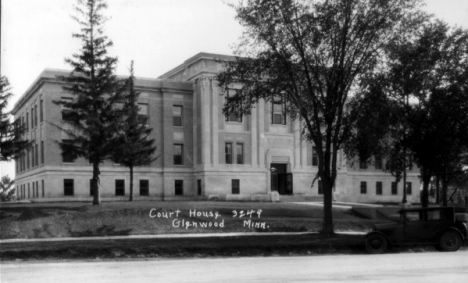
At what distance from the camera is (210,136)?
1845 inches

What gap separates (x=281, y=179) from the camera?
166ft

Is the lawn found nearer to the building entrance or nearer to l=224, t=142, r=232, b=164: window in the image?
l=224, t=142, r=232, b=164: window

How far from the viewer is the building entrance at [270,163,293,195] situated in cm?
5022

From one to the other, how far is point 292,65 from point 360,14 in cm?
345

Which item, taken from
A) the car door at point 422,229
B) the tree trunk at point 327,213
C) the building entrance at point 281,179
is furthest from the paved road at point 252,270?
the building entrance at point 281,179

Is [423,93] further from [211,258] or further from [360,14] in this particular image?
[211,258]

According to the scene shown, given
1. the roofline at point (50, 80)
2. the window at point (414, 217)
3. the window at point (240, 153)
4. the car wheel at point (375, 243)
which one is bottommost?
the car wheel at point (375, 243)

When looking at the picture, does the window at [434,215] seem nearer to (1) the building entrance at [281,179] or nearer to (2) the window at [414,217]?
(2) the window at [414,217]

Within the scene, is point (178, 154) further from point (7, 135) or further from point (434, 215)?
point (434, 215)

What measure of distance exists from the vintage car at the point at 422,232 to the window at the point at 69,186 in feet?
104

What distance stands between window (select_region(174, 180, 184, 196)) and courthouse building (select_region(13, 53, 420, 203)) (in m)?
0.09

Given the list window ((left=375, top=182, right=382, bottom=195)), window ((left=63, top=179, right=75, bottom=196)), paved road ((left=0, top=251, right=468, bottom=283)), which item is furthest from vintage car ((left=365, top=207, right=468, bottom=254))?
window ((left=375, top=182, right=382, bottom=195))

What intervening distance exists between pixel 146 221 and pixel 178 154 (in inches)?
833

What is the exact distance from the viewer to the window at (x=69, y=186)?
145 feet
